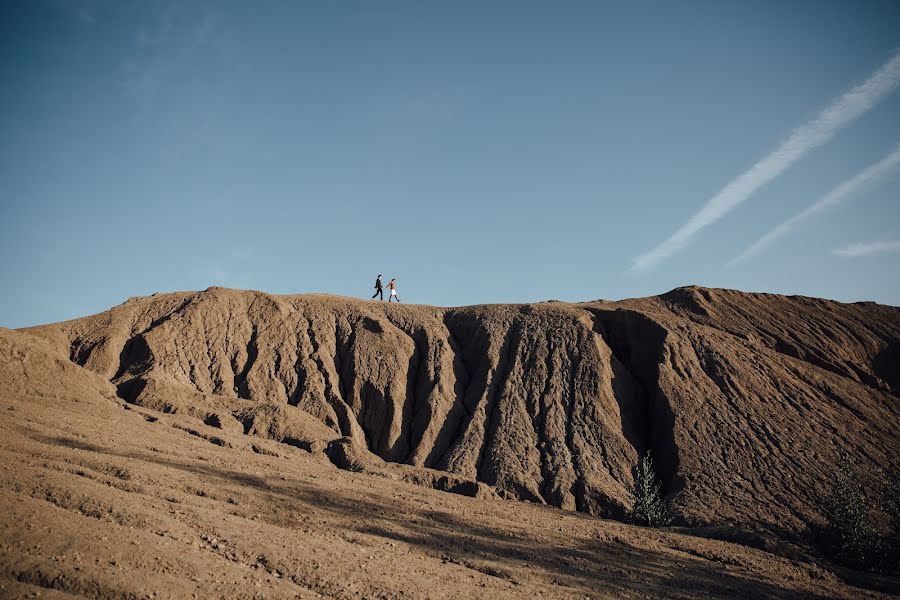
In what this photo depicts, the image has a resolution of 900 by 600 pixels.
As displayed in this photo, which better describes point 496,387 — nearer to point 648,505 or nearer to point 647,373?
point 647,373

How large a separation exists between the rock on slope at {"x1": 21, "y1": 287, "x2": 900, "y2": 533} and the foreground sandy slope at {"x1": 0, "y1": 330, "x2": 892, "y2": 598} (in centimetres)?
351

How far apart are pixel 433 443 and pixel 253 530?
1687cm

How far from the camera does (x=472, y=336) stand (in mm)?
38312

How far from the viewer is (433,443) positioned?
104ft

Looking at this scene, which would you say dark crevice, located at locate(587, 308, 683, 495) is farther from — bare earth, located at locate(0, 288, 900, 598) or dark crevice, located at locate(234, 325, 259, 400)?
dark crevice, located at locate(234, 325, 259, 400)

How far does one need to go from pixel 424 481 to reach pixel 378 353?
429 inches

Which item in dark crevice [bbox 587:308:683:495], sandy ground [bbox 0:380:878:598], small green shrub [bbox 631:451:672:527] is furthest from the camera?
dark crevice [bbox 587:308:683:495]

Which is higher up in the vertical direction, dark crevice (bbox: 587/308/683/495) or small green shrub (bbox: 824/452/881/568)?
dark crevice (bbox: 587/308/683/495)

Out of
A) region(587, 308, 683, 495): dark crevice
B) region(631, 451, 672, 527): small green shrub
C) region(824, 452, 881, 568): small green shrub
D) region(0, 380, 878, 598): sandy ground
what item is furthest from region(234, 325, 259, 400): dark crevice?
region(824, 452, 881, 568): small green shrub

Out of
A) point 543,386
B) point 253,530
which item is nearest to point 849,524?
point 543,386

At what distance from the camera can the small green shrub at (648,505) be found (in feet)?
83.0

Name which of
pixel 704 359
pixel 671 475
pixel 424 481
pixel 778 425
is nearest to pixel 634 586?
pixel 424 481

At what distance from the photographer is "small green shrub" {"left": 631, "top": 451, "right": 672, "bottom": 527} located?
25.3 meters

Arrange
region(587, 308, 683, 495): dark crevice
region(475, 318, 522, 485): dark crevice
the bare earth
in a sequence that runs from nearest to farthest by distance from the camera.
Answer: the bare earth < region(587, 308, 683, 495): dark crevice < region(475, 318, 522, 485): dark crevice
